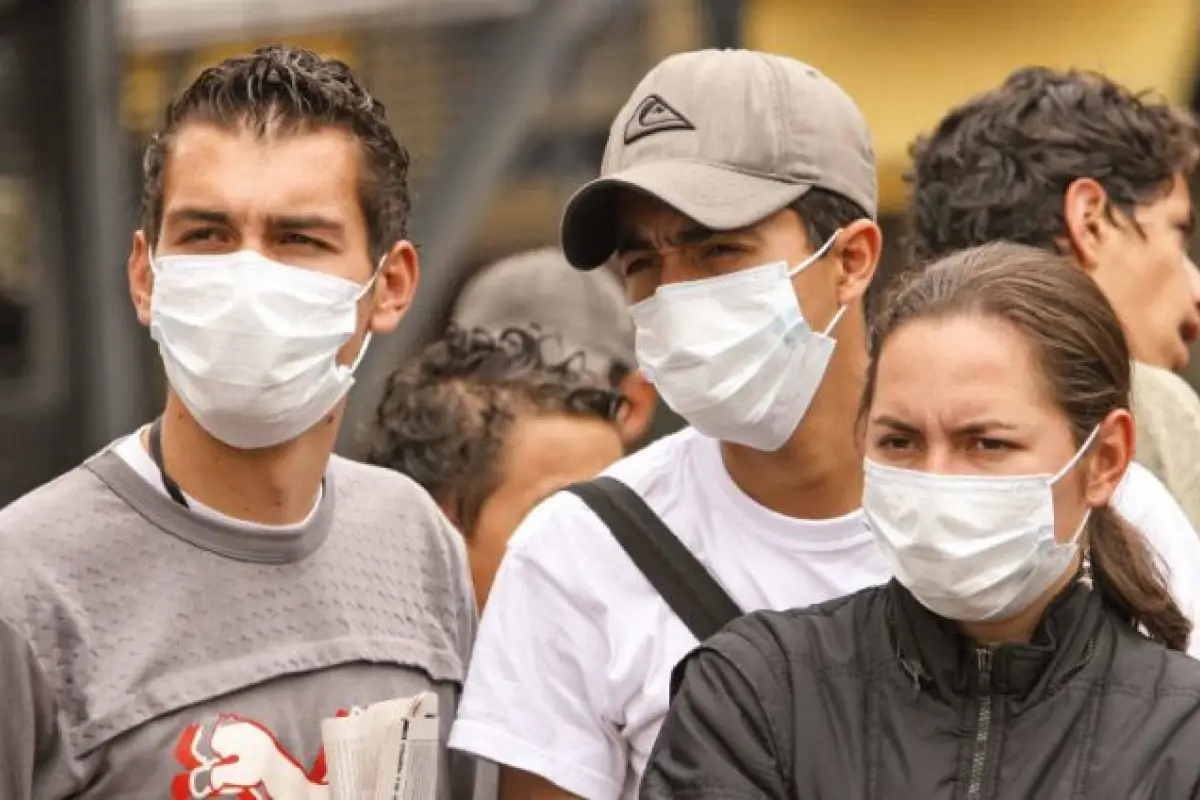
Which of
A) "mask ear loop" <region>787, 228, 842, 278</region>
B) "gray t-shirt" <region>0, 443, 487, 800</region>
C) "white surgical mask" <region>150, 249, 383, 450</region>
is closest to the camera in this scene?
"gray t-shirt" <region>0, 443, 487, 800</region>

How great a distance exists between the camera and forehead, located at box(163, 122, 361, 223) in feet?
11.9

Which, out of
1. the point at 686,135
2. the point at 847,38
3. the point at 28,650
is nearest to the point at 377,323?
the point at 686,135

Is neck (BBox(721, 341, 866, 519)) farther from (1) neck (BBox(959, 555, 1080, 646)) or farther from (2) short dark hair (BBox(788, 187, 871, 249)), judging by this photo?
(1) neck (BBox(959, 555, 1080, 646))

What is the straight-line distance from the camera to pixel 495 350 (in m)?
5.15

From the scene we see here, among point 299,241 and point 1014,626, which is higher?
point 299,241

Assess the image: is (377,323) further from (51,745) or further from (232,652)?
(51,745)

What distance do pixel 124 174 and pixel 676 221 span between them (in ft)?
13.0

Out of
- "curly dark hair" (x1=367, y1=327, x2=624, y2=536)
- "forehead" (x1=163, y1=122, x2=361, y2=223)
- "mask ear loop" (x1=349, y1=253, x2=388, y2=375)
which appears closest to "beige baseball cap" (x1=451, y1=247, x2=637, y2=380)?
"curly dark hair" (x1=367, y1=327, x2=624, y2=536)

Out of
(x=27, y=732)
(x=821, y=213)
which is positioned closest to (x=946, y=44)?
(x=821, y=213)

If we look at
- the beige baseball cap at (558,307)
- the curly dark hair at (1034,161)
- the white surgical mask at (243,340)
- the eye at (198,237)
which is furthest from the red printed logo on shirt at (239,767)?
the beige baseball cap at (558,307)

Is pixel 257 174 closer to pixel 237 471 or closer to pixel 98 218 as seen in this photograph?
pixel 237 471

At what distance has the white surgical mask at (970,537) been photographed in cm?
336

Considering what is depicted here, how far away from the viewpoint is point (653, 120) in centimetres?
399

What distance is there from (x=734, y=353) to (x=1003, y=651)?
78cm
